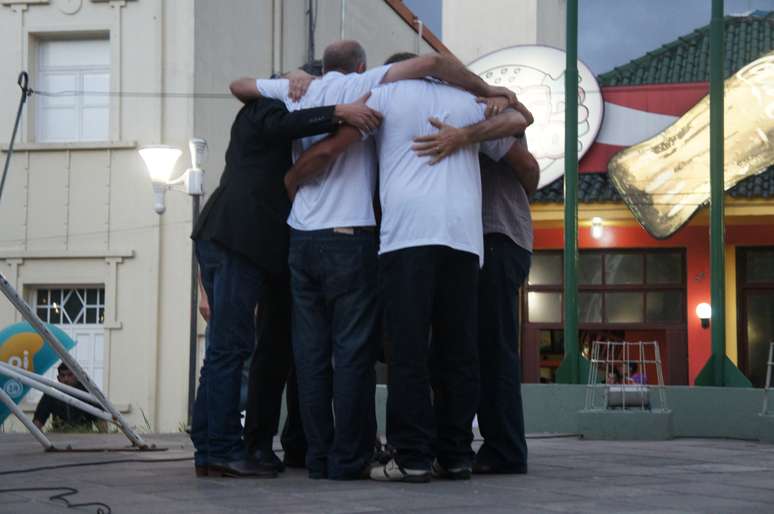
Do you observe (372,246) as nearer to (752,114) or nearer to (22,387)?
(22,387)

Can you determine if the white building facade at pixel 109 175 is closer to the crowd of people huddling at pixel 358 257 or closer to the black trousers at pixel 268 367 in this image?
the black trousers at pixel 268 367

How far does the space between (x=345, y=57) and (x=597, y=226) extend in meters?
13.1

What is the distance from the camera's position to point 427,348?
5.18 metres

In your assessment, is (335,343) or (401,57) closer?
(335,343)

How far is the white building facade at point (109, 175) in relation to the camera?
19.2m

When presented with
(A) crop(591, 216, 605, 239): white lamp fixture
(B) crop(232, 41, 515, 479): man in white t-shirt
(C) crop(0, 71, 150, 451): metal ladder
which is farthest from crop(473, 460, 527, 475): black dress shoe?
(A) crop(591, 216, 605, 239): white lamp fixture

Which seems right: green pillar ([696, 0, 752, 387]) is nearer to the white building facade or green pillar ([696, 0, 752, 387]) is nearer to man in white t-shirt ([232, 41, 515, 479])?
man in white t-shirt ([232, 41, 515, 479])

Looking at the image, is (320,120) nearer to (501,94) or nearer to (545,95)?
(501,94)

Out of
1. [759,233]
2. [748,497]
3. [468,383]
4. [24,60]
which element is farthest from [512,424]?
[24,60]

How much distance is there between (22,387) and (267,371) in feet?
9.22

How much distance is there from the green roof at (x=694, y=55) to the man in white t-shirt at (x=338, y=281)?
16.0 meters

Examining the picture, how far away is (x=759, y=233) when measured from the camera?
18.8 meters

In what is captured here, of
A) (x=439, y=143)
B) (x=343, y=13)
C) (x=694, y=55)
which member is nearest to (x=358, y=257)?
(x=439, y=143)

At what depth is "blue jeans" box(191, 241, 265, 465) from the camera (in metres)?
5.22
